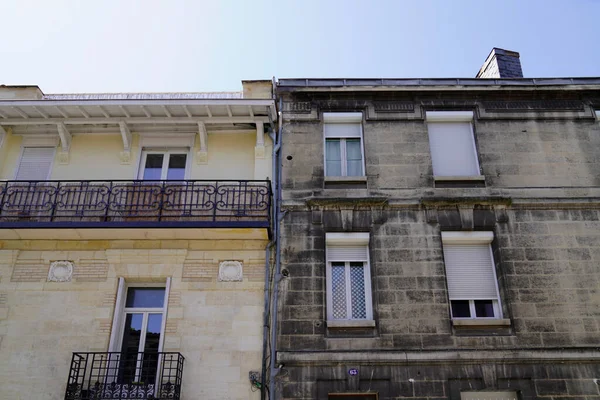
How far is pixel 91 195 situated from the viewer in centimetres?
1067

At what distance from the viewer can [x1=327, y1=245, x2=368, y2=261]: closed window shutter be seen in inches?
397

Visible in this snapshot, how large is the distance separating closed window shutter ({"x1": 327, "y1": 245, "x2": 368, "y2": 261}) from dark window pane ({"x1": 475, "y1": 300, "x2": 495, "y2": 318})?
2.28m

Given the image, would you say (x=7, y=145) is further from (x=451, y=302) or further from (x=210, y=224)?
(x=451, y=302)

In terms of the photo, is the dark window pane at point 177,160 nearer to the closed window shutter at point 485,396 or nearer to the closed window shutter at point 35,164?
the closed window shutter at point 35,164

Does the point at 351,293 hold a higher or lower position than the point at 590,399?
higher

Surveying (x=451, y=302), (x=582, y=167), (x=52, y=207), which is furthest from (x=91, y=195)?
(x=582, y=167)

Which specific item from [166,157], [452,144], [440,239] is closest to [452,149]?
[452,144]

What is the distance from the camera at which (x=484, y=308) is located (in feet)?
31.8

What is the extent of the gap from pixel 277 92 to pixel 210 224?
353cm

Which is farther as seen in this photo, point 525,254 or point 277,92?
point 277,92

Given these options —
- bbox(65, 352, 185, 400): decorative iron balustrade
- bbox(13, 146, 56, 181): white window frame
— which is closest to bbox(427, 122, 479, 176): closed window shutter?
bbox(65, 352, 185, 400): decorative iron balustrade

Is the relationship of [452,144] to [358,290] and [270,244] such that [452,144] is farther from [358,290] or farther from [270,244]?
[270,244]

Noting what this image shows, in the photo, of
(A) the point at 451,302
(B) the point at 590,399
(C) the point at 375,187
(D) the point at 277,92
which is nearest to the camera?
(B) the point at 590,399

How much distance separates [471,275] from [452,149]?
2.88 m
